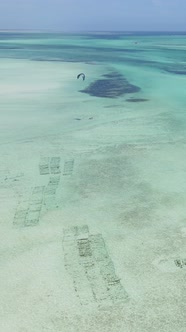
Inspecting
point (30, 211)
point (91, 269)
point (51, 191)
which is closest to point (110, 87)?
point (51, 191)

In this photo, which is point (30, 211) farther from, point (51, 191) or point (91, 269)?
point (91, 269)

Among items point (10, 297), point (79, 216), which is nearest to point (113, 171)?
point (79, 216)

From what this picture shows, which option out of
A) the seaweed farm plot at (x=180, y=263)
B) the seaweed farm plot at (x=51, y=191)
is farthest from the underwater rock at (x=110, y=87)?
the seaweed farm plot at (x=180, y=263)

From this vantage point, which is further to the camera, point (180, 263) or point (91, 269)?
point (180, 263)

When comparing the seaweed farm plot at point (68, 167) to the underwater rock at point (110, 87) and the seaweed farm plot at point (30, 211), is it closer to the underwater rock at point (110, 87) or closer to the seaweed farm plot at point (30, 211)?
the seaweed farm plot at point (30, 211)

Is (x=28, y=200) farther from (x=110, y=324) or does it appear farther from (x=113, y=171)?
(x=110, y=324)

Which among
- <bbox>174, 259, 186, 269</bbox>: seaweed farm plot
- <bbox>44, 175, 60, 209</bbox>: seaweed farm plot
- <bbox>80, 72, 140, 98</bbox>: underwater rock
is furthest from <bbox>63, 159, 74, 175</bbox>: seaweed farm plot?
<bbox>80, 72, 140, 98</bbox>: underwater rock

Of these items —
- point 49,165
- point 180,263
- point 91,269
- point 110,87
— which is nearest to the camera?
point 91,269
